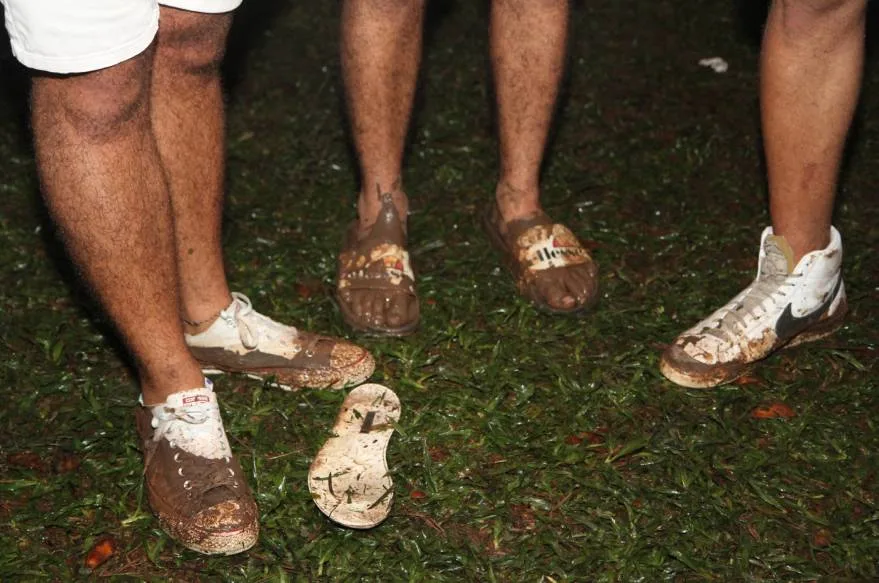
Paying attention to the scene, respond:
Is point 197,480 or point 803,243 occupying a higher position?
point 803,243

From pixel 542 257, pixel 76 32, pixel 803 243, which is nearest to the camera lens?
pixel 76 32

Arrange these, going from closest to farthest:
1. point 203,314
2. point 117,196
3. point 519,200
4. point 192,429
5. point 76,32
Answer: point 76,32 < point 117,196 < point 192,429 < point 203,314 < point 519,200

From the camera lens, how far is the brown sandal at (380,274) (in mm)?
3459

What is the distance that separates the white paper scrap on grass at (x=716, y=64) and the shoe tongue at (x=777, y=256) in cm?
227

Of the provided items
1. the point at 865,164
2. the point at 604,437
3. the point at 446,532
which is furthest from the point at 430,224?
the point at 865,164

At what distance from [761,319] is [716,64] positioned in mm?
2476

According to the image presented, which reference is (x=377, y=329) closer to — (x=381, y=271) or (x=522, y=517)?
(x=381, y=271)

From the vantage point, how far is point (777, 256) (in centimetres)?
328

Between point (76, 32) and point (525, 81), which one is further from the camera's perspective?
point (525, 81)

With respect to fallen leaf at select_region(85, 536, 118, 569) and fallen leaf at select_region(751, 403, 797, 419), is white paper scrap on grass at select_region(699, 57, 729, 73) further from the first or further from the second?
fallen leaf at select_region(85, 536, 118, 569)

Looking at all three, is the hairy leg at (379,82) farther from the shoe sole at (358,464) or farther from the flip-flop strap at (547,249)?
the shoe sole at (358,464)

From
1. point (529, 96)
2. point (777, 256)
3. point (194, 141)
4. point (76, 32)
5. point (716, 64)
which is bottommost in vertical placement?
point (716, 64)

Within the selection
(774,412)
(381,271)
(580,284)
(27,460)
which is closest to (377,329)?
(381,271)

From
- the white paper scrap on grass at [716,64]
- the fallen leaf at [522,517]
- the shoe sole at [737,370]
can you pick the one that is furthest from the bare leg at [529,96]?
the white paper scrap on grass at [716,64]
